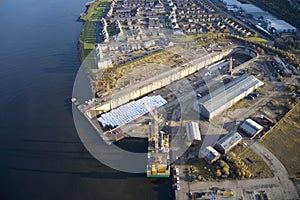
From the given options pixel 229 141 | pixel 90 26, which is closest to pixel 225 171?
pixel 229 141

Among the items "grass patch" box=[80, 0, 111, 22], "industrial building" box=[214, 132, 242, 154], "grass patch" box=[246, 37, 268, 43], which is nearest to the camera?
"industrial building" box=[214, 132, 242, 154]

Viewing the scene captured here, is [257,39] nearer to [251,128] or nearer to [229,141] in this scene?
[251,128]

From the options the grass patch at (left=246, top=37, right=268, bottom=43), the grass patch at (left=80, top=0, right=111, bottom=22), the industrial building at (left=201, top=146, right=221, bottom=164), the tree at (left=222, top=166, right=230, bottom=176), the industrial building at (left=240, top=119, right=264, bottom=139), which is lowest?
the tree at (left=222, top=166, right=230, bottom=176)

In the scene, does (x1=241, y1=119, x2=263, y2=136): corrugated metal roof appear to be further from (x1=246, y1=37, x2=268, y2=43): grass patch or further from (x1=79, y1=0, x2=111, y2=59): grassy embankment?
(x1=79, y1=0, x2=111, y2=59): grassy embankment

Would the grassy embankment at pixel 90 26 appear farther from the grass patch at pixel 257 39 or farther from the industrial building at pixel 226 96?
the grass patch at pixel 257 39

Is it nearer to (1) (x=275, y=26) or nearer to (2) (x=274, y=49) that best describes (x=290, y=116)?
(2) (x=274, y=49)

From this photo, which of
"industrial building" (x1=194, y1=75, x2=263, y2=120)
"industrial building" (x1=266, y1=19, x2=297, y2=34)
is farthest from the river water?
"industrial building" (x1=266, y1=19, x2=297, y2=34)
